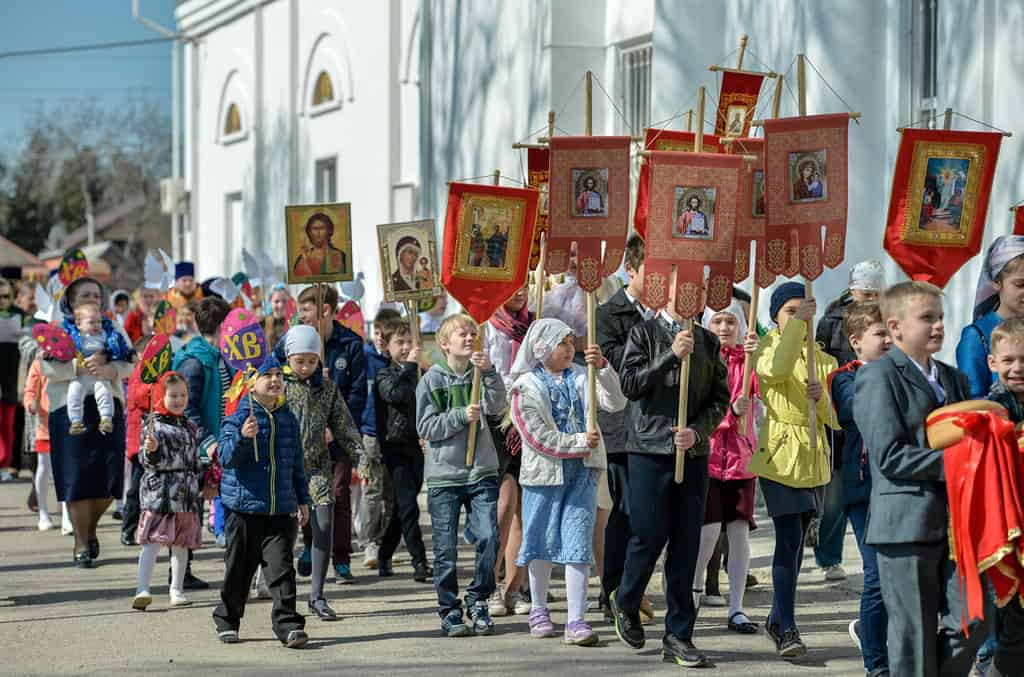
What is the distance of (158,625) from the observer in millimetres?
9281

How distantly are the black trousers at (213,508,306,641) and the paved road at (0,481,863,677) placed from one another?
0.17m

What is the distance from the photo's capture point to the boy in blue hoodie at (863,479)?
23.2ft

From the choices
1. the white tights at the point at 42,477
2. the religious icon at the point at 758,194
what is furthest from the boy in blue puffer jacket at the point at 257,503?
the white tights at the point at 42,477

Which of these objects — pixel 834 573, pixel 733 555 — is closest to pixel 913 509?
pixel 733 555

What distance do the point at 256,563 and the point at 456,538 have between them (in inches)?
42.4

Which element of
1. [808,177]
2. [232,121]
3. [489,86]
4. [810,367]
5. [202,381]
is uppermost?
[232,121]

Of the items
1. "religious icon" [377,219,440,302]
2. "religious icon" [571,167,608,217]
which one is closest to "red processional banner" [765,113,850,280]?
"religious icon" [571,167,608,217]

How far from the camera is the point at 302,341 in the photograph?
9.52 metres

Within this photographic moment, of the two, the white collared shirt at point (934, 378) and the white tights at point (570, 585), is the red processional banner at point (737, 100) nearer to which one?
the white tights at point (570, 585)

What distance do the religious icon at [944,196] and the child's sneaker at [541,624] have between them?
277 centimetres

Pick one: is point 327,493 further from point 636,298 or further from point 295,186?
point 295,186

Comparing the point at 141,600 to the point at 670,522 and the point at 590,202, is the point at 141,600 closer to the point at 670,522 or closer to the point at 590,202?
the point at 670,522

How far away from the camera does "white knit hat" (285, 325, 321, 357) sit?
9500 millimetres

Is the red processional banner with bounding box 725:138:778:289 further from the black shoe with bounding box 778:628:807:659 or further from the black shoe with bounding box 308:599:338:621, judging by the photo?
the black shoe with bounding box 308:599:338:621
